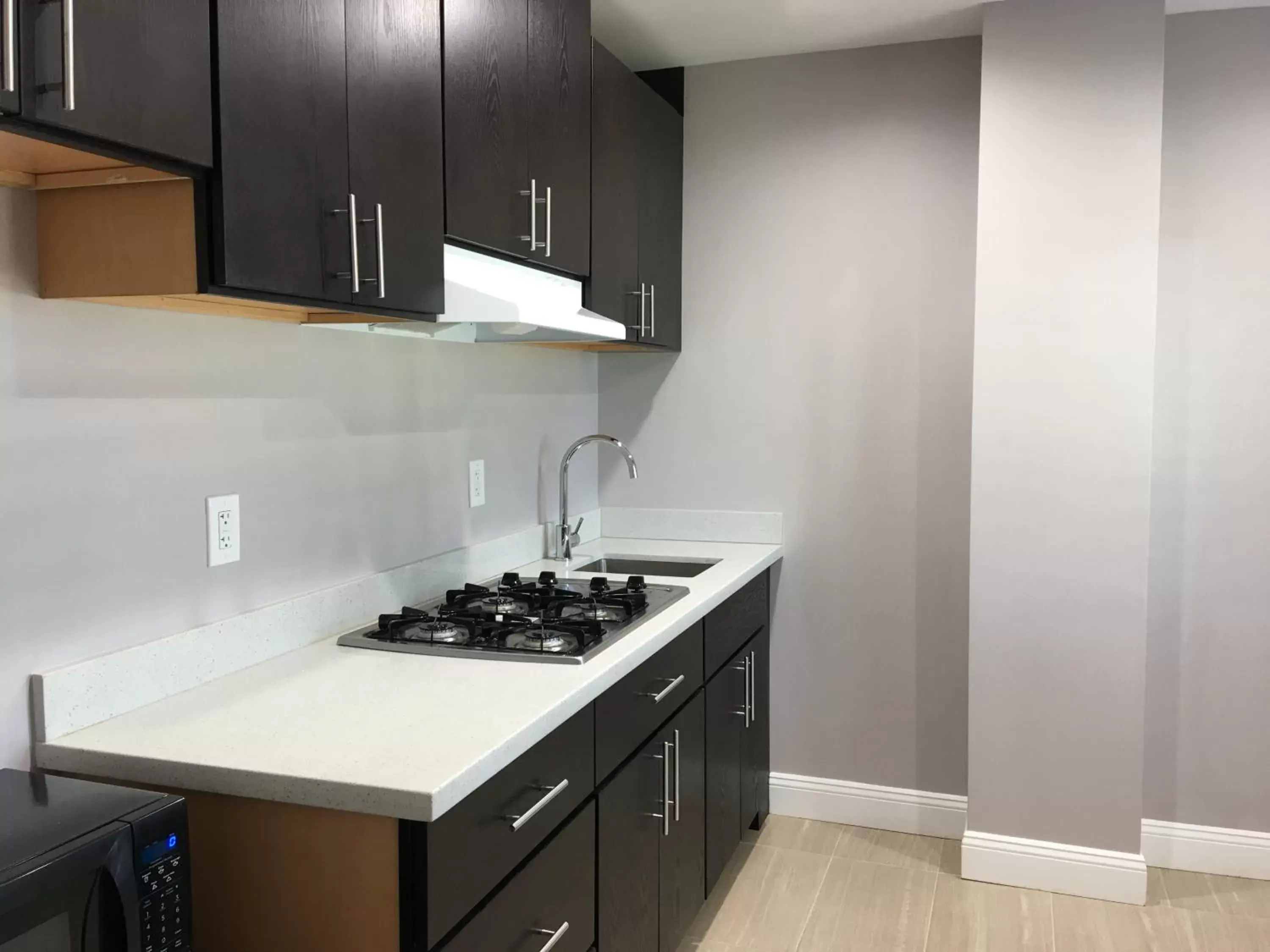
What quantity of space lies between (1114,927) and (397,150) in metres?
2.61

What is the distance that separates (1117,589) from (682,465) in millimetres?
1386

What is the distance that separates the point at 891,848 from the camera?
3246mm

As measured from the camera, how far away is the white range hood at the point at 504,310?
1.95 m

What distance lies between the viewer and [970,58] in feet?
10.3

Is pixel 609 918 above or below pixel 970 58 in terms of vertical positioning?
below

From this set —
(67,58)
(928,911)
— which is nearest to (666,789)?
(928,911)

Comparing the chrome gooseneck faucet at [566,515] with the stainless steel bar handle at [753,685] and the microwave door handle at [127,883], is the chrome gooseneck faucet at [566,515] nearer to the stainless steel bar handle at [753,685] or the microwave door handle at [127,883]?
the stainless steel bar handle at [753,685]

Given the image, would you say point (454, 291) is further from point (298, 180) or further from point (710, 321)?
point (710, 321)

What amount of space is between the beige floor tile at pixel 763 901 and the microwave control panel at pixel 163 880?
178 centimetres

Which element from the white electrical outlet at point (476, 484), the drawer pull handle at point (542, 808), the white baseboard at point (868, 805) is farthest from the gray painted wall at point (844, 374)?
the drawer pull handle at point (542, 808)

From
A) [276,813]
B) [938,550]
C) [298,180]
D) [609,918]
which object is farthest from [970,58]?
[276,813]

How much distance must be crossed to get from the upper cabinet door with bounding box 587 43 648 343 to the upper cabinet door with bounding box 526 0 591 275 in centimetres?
6

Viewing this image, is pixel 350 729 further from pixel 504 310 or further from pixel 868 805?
pixel 868 805

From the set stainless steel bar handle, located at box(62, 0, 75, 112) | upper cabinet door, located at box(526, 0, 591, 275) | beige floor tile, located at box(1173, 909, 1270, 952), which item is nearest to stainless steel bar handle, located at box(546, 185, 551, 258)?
upper cabinet door, located at box(526, 0, 591, 275)
